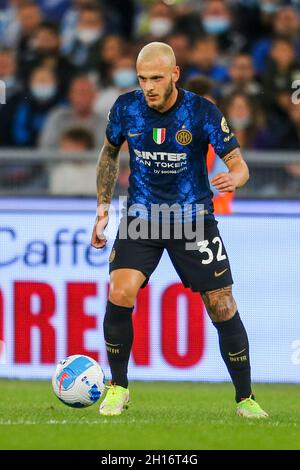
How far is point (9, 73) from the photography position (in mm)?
14133

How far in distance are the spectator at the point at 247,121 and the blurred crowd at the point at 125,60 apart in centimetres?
1

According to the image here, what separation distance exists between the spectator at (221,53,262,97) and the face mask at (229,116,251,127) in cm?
49

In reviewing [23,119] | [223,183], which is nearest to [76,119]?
[23,119]

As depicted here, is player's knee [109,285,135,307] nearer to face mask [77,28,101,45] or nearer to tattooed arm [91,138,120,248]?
tattooed arm [91,138,120,248]

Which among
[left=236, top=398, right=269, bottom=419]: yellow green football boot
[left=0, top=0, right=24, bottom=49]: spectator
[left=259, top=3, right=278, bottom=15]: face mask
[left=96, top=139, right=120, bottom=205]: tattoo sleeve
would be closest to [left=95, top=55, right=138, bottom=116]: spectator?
[left=0, top=0, right=24, bottom=49]: spectator

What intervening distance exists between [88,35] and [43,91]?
114cm

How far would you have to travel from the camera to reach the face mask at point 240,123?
12.6 metres

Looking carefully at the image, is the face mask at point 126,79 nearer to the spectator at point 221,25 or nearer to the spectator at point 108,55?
the spectator at point 108,55

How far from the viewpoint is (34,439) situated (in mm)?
7008

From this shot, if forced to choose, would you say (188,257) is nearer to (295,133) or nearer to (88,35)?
(295,133)

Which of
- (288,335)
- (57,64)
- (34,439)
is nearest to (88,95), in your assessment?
(57,64)

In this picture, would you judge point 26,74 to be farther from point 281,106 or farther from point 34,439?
point 34,439

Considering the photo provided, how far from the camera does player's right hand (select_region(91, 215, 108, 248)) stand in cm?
812
